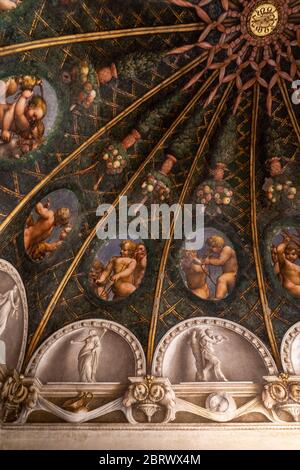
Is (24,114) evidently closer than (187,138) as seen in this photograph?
Yes

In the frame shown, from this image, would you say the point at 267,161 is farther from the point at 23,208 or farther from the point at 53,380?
the point at 53,380

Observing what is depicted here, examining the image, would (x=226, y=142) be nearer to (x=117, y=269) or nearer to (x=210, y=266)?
(x=210, y=266)

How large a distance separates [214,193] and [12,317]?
5.52 meters

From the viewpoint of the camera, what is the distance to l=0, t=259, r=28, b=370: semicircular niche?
40.6 ft

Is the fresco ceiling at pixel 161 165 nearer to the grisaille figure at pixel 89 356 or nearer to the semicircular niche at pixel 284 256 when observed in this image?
the semicircular niche at pixel 284 256

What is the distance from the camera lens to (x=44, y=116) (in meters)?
12.0

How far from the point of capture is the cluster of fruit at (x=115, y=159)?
521 inches

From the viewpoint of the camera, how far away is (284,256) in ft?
45.1

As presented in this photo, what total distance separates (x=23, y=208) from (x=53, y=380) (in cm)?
384

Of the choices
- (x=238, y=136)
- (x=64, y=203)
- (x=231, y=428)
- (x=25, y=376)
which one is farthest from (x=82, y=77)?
(x=231, y=428)

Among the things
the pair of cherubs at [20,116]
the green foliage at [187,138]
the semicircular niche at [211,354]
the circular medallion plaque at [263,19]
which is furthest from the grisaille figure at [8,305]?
the circular medallion plaque at [263,19]

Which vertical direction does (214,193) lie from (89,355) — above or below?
above

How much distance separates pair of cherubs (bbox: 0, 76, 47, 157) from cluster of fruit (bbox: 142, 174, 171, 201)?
2.92 m

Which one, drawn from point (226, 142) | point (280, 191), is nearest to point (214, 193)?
point (226, 142)
